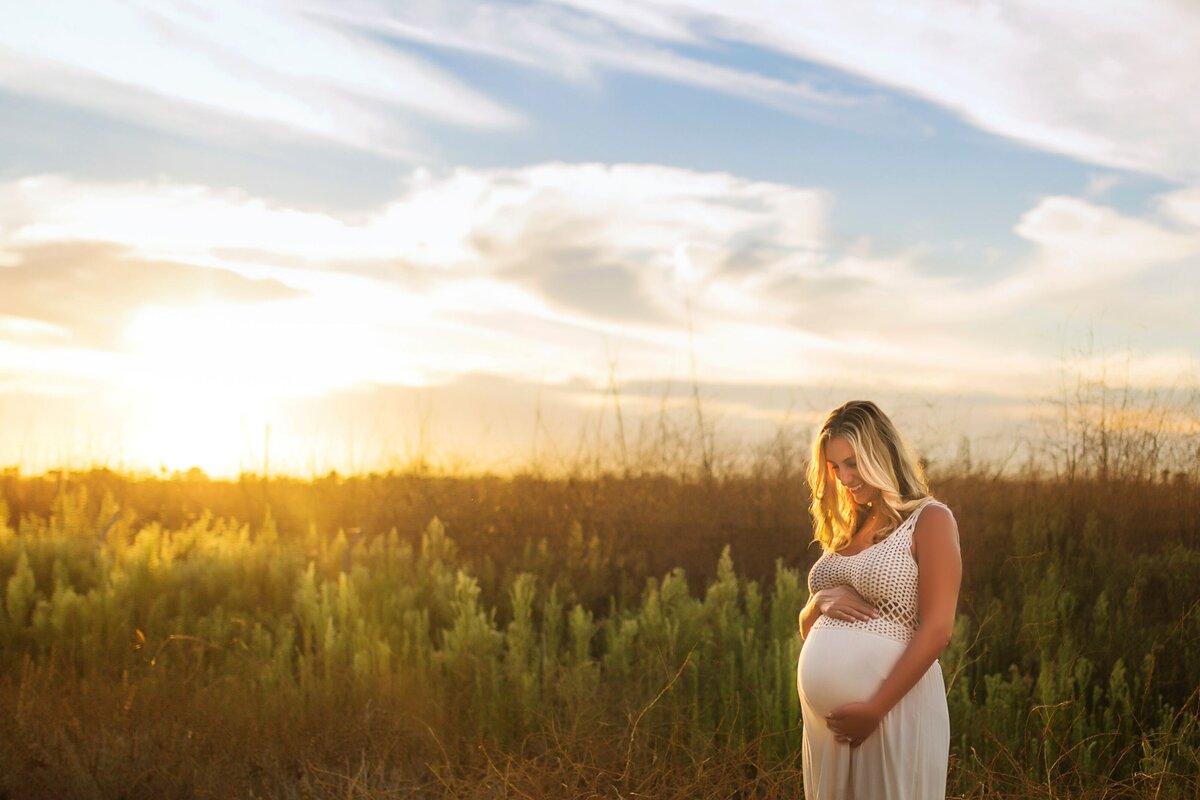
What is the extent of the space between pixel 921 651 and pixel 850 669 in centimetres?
24

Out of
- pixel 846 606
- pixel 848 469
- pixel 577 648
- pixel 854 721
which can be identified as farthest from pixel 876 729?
pixel 577 648

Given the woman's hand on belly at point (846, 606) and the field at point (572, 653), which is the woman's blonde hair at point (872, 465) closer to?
the woman's hand on belly at point (846, 606)

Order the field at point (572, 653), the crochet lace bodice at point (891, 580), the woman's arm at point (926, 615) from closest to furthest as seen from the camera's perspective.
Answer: the woman's arm at point (926, 615)
the crochet lace bodice at point (891, 580)
the field at point (572, 653)

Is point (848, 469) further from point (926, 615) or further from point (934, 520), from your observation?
point (926, 615)

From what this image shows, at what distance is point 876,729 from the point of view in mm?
3189

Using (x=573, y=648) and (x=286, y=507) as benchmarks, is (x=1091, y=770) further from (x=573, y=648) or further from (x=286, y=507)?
(x=286, y=507)

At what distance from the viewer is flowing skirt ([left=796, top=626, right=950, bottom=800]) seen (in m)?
3.16

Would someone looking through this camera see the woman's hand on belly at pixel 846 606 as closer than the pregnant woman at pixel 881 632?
No

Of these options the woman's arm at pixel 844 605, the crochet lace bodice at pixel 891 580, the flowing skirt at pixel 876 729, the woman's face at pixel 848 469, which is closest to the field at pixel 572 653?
the flowing skirt at pixel 876 729

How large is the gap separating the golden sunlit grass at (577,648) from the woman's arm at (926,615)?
1.55 metres

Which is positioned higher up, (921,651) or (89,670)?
(921,651)

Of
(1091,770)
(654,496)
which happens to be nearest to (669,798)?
(1091,770)

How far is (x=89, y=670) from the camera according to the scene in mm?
7613

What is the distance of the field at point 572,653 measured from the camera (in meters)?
5.32
